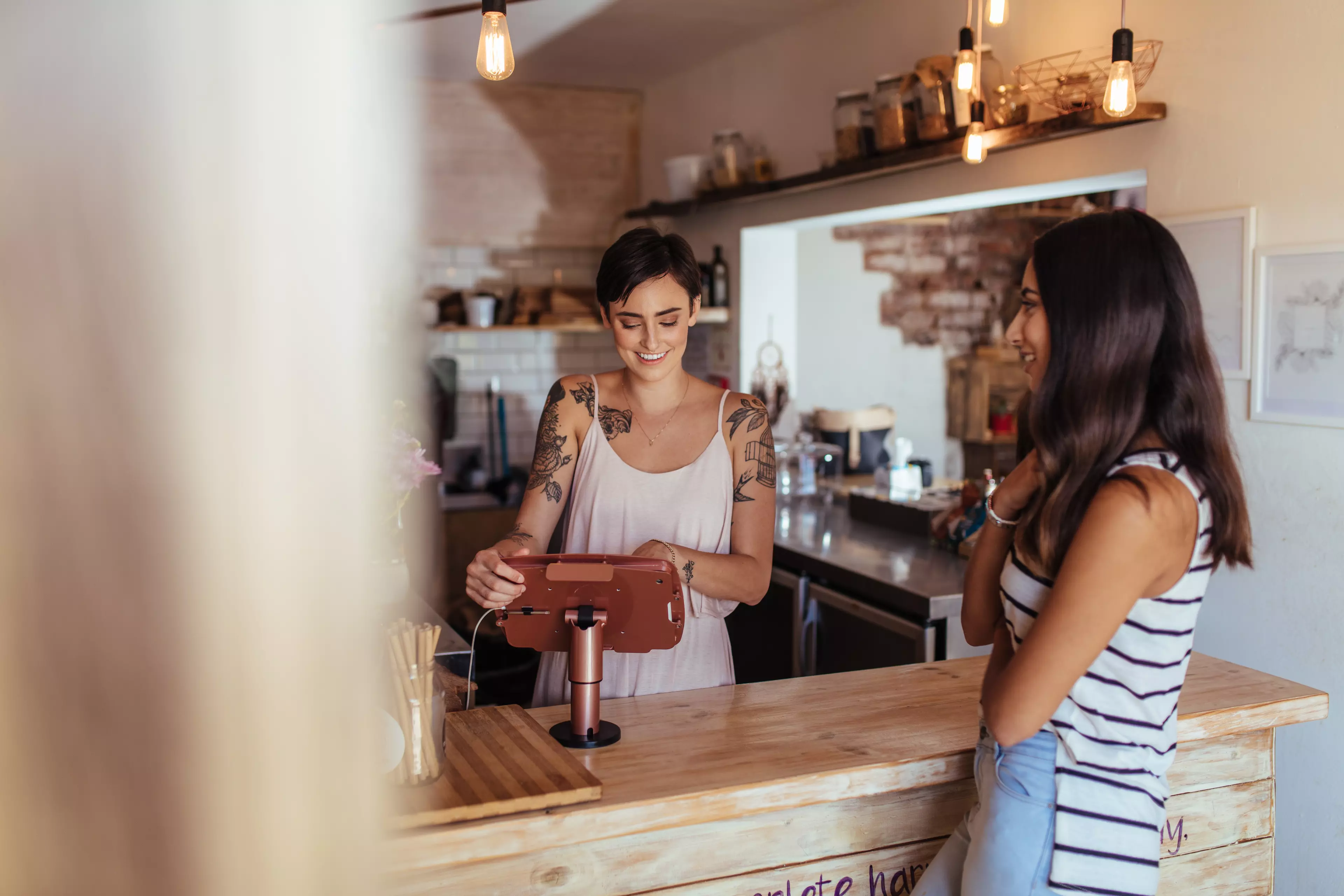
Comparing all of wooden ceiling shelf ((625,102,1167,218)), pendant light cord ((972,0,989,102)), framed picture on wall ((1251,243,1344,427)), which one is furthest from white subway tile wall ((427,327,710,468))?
framed picture on wall ((1251,243,1344,427))

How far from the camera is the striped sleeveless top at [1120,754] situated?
126cm

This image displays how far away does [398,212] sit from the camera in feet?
0.90

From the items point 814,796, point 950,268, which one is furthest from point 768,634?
point 950,268

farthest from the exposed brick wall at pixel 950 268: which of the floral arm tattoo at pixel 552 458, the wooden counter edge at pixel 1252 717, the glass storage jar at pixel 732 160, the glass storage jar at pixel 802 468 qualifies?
the wooden counter edge at pixel 1252 717

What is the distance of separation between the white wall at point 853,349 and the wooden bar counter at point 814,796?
367 cm

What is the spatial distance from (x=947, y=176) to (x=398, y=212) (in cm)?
356

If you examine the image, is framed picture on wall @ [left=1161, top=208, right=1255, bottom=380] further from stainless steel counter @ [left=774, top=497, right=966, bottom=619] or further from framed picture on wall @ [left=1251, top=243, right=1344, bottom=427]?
stainless steel counter @ [left=774, top=497, right=966, bottom=619]

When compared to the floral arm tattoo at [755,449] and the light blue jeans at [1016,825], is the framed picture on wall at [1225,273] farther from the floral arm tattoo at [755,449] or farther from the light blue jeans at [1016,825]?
the light blue jeans at [1016,825]

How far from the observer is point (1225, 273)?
2.66 m

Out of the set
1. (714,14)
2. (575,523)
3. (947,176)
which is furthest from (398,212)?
(714,14)

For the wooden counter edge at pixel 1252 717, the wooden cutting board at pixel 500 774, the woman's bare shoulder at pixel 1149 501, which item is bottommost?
the wooden counter edge at pixel 1252 717

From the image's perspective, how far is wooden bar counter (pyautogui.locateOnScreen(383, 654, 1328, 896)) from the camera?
4.65ft

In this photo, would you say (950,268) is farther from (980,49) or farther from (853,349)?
(980,49)

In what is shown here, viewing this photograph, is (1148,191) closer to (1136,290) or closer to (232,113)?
(1136,290)
